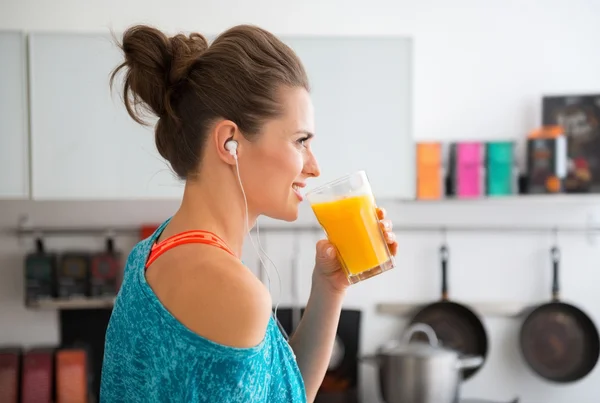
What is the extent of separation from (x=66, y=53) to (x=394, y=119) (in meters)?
1.11

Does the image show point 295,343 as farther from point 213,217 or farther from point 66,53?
point 66,53

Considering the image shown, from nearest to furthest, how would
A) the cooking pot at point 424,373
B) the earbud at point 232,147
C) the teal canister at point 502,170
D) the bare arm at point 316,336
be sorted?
the earbud at point 232,147
the bare arm at point 316,336
the cooking pot at point 424,373
the teal canister at point 502,170

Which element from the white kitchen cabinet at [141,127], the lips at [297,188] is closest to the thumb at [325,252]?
the lips at [297,188]

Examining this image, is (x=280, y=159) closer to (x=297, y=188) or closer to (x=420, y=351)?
(x=297, y=188)

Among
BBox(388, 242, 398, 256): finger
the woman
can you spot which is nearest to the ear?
the woman

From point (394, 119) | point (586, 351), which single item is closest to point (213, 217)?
point (394, 119)

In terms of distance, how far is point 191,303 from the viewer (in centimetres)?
79

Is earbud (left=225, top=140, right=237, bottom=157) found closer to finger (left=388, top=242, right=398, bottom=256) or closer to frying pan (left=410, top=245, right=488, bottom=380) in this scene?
finger (left=388, top=242, right=398, bottom=256)

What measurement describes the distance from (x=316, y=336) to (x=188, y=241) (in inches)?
15.7

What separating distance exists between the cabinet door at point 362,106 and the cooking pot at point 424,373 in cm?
52

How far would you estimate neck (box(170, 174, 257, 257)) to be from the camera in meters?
0.92

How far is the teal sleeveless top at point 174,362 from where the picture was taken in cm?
79

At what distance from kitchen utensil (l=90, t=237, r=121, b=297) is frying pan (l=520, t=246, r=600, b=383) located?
1.56 metres

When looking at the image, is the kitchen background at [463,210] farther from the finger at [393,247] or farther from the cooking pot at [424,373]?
the finger at [393,247]
